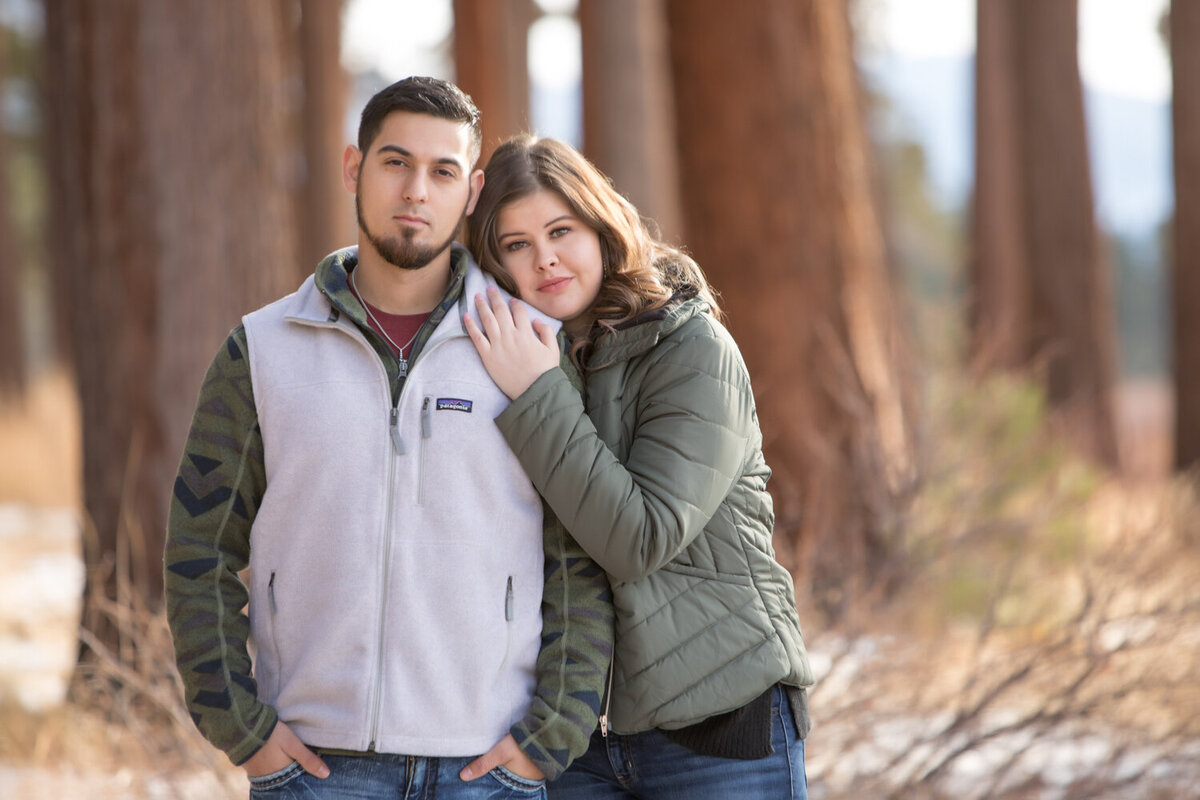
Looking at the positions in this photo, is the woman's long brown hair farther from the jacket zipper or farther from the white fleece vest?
the jacket zipper

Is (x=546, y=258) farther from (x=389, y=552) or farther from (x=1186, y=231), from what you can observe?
(x=1186, y=231)

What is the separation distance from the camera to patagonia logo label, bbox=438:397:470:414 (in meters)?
2.39

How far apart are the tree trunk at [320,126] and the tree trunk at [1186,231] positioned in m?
8.00

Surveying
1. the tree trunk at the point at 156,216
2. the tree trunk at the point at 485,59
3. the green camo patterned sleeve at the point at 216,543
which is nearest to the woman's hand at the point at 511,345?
the green camo patterned sleeve at the point at 216,543

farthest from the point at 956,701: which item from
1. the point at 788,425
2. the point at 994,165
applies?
the point at 994,165

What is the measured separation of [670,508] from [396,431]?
55 centimetres

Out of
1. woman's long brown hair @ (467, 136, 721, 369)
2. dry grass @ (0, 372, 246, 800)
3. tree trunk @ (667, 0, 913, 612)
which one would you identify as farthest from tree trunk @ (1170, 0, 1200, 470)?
woman's long brown hair @ (467, 136, 721, 369)

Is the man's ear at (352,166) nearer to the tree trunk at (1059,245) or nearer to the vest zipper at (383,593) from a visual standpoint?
the vest zipper at (383,593)

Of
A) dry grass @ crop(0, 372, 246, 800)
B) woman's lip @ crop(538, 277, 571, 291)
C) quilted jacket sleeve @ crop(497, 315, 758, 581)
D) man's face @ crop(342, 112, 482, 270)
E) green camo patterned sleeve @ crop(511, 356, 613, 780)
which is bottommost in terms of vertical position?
dry grass @ crop(0, 372, 246, 800)

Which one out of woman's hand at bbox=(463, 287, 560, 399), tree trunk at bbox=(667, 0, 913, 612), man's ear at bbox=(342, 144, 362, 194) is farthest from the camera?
tree trunk at bbox=(667, 0, 913, 612)

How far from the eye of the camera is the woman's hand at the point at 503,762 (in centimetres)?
234

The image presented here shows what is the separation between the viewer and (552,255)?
2.61 metres

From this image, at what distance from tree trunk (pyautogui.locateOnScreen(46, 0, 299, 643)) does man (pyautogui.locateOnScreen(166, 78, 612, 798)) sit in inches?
106

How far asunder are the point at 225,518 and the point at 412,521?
1.30 feet
